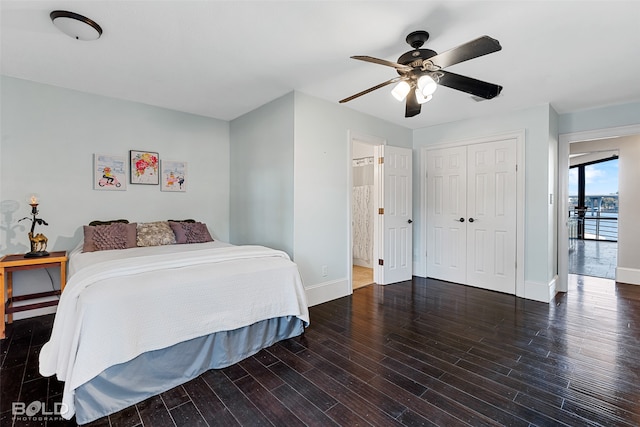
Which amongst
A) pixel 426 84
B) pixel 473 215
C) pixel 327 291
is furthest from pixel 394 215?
pixel 426 84

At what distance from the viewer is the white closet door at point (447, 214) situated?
4.34 metres

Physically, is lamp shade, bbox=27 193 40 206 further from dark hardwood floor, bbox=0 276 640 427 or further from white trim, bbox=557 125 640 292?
white trim, bbox=557 125 640 292

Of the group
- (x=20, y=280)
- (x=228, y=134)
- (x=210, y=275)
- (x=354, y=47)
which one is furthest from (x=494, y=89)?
(x=20, y=280)

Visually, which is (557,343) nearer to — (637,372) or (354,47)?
(637,372)

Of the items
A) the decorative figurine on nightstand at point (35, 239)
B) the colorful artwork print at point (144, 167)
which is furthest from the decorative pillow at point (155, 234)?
the decorative figurine on nightstand at point (35, 239)

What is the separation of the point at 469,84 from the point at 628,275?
448 centimetres

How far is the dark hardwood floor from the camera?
1.68 meters

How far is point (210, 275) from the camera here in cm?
221

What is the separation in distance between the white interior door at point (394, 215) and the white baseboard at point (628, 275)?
9.92 feet

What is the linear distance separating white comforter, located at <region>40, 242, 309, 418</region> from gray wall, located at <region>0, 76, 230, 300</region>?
0.99 m

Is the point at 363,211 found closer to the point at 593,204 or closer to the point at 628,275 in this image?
the point at 628,275

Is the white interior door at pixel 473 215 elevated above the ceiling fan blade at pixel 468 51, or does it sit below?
below

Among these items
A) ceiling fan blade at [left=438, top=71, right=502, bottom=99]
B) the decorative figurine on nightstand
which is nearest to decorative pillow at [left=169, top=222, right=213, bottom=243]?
the decorative figurine on nightstand

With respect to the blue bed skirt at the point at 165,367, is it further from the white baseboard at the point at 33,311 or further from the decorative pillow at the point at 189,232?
the white baseboard at the point at 33,311
